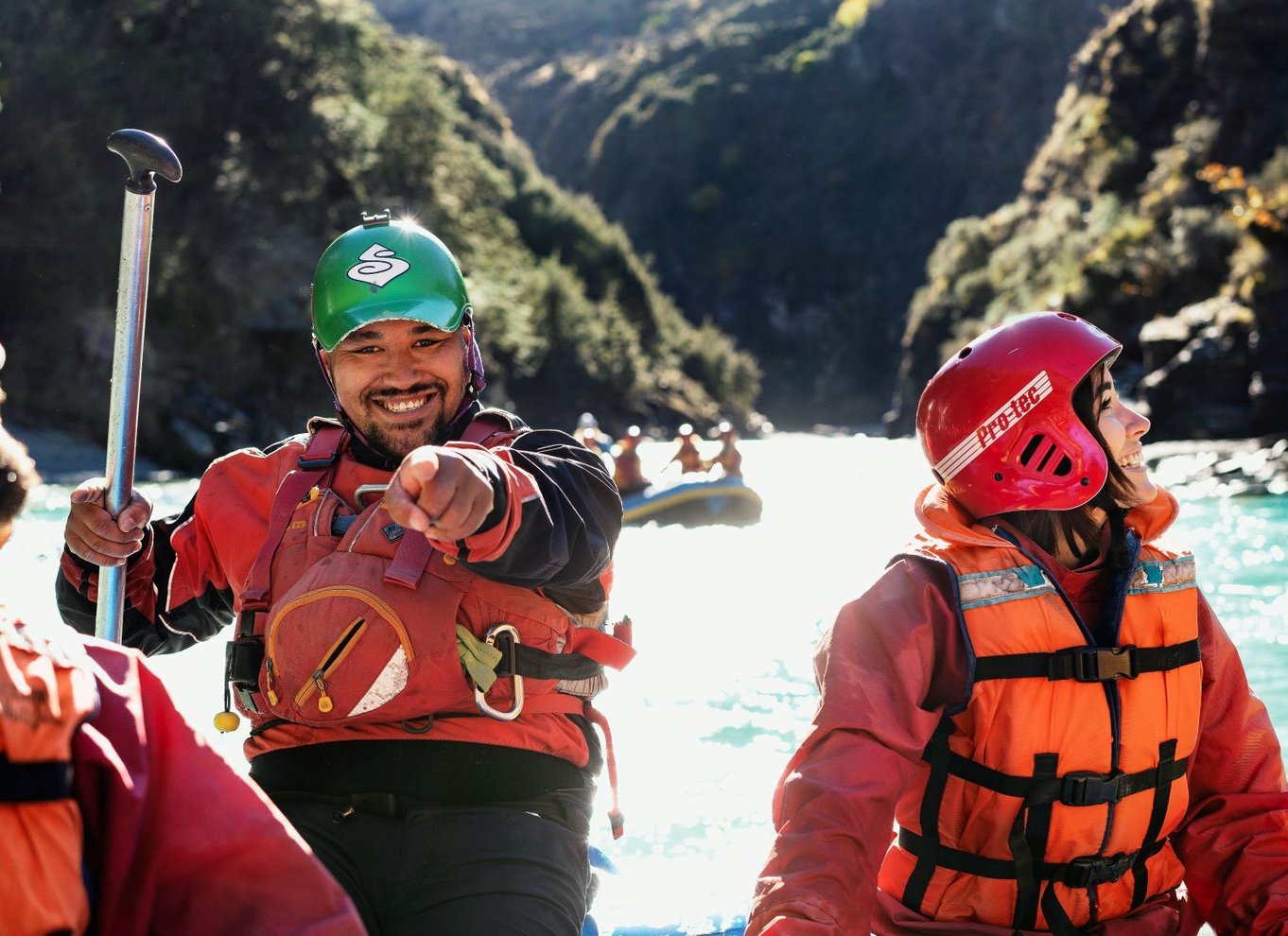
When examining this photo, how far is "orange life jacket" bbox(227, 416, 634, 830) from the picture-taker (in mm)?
2381

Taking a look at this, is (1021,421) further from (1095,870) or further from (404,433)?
(404,433)

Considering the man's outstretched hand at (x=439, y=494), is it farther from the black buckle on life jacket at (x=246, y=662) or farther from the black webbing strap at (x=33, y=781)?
the black buckle on life jacket at (x=246, y=662)

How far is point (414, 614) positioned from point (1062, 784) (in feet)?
3.78

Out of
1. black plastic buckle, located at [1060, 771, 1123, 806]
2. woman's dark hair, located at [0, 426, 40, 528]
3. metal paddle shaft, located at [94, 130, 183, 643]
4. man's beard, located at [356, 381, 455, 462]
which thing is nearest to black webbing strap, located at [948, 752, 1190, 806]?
black plastic buckle, located at [1060, 771, 1123, 806]

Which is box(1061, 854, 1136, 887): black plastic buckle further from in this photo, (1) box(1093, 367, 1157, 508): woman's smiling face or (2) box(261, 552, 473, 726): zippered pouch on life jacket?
(2) box(261, 552, 473, 726): zippered pouch on life jacket

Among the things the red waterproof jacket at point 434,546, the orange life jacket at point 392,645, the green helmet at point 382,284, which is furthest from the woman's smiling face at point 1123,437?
the green helmet at point 382,284

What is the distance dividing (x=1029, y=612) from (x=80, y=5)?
39006 mm

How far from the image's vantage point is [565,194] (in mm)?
66125

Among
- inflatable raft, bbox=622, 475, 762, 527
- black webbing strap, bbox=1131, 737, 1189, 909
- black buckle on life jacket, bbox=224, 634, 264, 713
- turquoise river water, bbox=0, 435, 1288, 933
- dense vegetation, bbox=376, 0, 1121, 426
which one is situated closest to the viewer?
black webbing strap, bbox=1131, 737, 1189, 909

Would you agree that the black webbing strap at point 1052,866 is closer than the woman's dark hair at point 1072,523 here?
Yes

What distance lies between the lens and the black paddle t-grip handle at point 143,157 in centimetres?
253

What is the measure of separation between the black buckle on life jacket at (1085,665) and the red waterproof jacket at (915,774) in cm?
16

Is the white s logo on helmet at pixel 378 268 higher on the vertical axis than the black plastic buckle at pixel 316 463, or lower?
higher

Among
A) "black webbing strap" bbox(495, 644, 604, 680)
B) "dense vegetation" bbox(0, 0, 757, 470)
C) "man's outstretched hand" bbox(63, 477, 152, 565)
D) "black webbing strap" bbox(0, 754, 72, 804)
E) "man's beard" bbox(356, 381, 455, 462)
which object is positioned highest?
"dense vegetation" bbox(0, 0, 757, 470)
